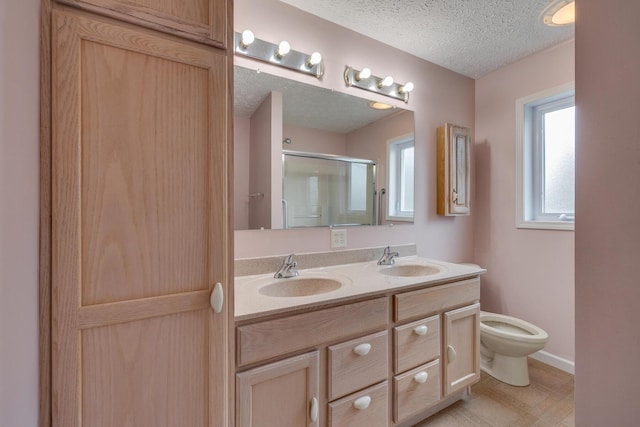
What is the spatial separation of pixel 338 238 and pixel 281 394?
0.92 m

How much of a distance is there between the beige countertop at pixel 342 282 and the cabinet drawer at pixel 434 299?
0.14ft

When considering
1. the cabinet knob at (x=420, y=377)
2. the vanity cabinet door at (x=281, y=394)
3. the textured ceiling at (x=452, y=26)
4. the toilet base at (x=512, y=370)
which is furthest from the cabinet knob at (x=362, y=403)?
the textured ceiling at (x=452, y=26)

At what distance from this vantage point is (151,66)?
728 mm

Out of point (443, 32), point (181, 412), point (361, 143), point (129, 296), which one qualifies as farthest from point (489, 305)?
point (129, 296)

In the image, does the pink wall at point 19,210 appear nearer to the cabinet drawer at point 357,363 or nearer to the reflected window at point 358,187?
the cabinet drawer at point 357,363

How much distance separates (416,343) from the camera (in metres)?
1.34

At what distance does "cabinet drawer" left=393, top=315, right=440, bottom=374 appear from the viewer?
4.19ft

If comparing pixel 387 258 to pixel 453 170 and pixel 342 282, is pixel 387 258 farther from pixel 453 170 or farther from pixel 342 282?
pixel 453 170

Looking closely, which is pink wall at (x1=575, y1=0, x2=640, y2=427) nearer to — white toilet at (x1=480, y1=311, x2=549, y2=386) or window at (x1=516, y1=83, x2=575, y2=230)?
white toilet at (x1=480, y1=311, x2=549, y2=386)

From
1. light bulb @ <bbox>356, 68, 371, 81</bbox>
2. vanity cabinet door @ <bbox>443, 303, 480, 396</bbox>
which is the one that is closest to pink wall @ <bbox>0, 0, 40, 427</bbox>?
light bulb @ <bbox>356, 68, 371, 81</bbox>

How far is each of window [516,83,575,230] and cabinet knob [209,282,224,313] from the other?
2306 mm

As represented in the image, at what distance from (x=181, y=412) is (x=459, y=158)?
7.45 ft

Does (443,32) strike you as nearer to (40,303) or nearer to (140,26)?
(140,26)

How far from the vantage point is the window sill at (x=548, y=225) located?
185 centimetres
